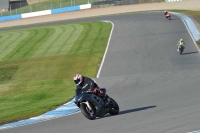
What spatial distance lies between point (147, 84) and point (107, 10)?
153 ft

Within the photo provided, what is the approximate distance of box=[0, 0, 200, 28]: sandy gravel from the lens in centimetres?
6397

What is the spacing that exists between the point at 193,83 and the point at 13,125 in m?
8.55

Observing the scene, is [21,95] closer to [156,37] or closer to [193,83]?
[193,83]

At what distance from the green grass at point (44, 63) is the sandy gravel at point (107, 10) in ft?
41.0

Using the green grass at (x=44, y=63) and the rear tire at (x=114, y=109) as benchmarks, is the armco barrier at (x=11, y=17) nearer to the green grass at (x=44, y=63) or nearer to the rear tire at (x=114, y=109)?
the green grass at (x=44, y=63)

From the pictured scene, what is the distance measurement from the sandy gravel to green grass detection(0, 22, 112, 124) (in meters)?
12.5

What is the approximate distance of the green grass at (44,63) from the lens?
2143 centimetres

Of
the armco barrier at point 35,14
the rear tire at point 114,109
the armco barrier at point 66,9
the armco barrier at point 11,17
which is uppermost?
the rear tire at point 114,109

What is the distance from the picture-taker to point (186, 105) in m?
15.8

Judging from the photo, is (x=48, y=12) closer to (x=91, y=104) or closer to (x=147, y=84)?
(x=147, y=84)

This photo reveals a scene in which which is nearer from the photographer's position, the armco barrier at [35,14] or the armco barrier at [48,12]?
the armco barrier at [48,12]

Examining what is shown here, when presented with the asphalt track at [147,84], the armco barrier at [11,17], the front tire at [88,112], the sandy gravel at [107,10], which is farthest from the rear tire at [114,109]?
the armco barrier at [11,17]

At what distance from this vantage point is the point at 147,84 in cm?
2269

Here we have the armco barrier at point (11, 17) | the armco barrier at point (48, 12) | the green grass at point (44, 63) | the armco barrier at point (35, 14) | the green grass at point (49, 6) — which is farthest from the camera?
the armco barrier at point (11, 17)
